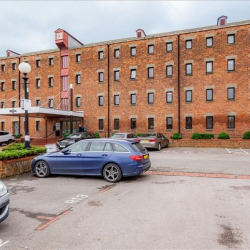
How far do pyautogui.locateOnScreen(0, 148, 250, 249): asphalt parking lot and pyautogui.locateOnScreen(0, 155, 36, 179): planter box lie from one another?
74 centimetres

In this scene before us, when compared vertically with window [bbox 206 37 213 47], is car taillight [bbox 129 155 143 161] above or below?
below

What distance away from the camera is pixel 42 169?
9.02m

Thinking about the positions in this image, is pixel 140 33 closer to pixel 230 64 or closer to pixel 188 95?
pixel 188 95

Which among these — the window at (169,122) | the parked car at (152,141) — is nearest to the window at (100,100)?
the window at (169,122)

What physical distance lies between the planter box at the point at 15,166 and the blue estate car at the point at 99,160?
827 millimetres

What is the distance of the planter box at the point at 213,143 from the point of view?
21.0 meters

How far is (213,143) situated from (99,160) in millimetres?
16590

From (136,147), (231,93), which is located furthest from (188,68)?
(136,147)

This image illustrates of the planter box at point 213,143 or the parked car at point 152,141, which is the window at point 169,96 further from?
the parked car at point 152,141

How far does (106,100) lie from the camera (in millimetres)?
29266

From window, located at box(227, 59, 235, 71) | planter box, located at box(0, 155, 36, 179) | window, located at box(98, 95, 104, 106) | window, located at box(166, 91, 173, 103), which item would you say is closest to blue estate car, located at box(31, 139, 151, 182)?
planter box, located at box(0, 155, 36, 179)

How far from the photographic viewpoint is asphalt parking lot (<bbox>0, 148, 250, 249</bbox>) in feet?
12.7

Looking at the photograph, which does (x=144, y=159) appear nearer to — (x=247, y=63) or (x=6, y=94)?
(x=247, y=63)

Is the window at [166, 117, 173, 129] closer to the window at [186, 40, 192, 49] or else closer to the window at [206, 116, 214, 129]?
the window at [206, 116, 214, 129]
